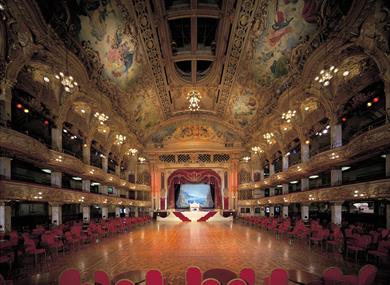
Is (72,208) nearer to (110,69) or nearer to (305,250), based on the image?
(110,69)

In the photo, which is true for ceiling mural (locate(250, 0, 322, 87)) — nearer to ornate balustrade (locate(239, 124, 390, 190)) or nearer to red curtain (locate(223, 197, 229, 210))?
ornate balustrade (locate(239, 124, 390, 190))

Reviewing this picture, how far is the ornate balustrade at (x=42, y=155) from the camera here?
980 centimetres

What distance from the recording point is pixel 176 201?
3288 centimetres

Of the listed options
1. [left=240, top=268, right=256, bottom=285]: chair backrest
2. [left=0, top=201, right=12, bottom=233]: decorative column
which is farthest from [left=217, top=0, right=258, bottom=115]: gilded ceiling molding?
[left=0, top=201, right=12, bottom=233]: decorative column

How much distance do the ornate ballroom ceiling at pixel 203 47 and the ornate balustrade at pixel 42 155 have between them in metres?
3.81

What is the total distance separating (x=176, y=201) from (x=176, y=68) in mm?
17819

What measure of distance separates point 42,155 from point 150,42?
892 centimetres

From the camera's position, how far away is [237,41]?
16188 millimetres

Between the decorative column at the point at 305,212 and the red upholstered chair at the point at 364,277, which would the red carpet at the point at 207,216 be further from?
the red upholstered chair at the point at 364,277

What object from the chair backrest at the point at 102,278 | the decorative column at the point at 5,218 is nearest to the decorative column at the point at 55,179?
the decorative column at the point at 5,218

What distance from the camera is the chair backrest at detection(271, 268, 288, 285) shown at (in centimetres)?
417

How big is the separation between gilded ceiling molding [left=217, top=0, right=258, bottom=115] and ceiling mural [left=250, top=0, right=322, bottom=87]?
84 cm

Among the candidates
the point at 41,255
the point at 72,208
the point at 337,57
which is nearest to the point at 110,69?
the point at 41,255

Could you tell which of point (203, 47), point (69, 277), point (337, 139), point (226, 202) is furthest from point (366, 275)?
point (226, 202)
